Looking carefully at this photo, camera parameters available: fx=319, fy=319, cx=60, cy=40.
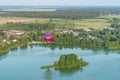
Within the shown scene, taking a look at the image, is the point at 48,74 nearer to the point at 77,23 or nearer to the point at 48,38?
the point at 48,38

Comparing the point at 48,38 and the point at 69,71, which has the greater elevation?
the point at 69,71

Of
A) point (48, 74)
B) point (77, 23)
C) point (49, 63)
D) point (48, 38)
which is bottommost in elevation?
point (77, 23)

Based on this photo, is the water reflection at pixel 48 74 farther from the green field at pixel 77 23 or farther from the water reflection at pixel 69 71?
the green field at pixel 77 23

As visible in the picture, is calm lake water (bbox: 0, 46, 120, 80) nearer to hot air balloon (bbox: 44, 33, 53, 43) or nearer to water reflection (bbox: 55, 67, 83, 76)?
water reflection (bbox: 55, 67, 83, 76)

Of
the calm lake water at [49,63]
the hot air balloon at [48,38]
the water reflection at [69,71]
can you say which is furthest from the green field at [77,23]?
the water reflection at [69,71]

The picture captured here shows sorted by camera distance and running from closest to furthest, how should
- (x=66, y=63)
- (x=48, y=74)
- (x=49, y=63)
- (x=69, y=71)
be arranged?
(x=48, y=74)
(x=69, y=71)
(x=66, y=63)
(x=49, y=63)

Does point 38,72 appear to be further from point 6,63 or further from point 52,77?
point 6,63

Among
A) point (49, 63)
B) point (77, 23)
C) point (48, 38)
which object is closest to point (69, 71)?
point (49, 63)

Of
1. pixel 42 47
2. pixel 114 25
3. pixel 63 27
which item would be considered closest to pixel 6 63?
pixel 42 47

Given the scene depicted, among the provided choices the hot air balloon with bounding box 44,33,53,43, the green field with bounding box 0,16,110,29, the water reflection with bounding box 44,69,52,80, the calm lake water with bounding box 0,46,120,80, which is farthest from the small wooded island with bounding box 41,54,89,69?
the green field with bounding box 0,16,110,29
